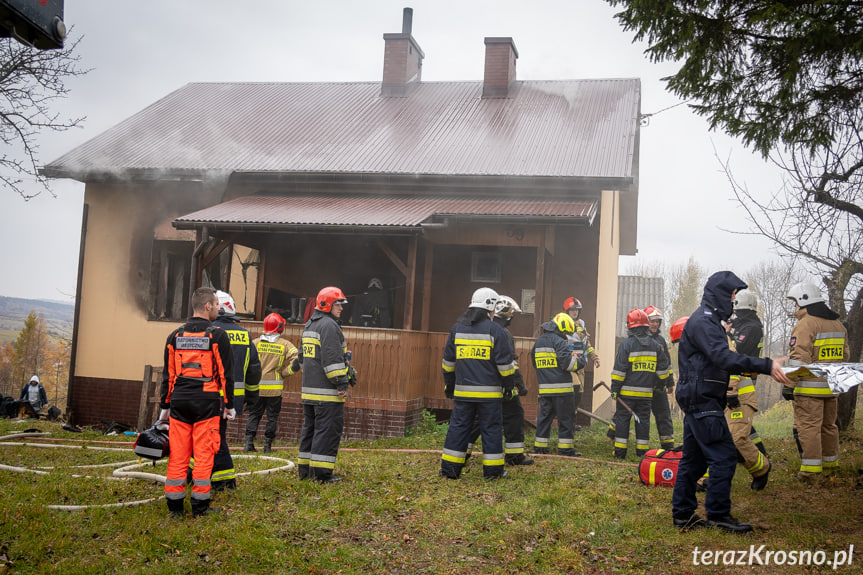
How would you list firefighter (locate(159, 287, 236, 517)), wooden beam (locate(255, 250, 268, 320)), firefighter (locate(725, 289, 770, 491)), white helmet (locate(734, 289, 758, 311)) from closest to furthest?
firefighter (locate(159, 287, 236, 517)) < firefighter (locate(725, 289, 770, 491)) < white helmet (locate(734, 289, 758, 311)) < wooden beam (locate(255, 250, 268, 320))

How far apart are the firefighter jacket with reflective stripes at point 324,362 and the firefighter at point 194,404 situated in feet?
4.89

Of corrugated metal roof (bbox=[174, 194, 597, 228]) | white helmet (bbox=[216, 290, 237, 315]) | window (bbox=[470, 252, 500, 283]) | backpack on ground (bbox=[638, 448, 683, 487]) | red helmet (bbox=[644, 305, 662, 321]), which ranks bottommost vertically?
backpack on ground (bbox=[638, 448, 683, 487])

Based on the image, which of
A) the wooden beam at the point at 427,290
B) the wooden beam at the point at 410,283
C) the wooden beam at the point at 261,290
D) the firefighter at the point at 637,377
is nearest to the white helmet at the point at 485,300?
the firefighter at the point at 637,377

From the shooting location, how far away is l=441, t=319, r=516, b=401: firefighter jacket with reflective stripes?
781 centimetres

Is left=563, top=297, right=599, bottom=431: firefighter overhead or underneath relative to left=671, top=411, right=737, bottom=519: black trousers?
overhead

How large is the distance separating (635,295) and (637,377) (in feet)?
77.4

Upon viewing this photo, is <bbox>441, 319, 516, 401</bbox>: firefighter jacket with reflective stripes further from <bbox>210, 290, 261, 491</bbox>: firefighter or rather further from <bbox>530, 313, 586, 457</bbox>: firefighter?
<bbox>210, 290, 261, 491</bbox>: firefighter

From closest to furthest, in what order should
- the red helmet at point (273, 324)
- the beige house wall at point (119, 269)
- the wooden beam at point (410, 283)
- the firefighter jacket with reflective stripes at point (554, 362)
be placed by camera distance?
the firefighter jacket with reflective stripes at point (554, 362), the red helmet at point (273, 324), the wooden beam at point (410, 283), the beige house wall at point (119, 269)

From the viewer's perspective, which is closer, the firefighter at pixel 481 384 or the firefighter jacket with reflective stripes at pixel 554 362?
the firefighter at pixel 481 384

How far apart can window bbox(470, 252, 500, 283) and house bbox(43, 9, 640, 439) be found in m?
0.05

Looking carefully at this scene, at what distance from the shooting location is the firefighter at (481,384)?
25.5 ft

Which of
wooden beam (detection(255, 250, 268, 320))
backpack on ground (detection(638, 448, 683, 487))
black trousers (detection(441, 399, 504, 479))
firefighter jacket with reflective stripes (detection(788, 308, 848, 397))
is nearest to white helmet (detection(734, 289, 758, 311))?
firefighter jacket with reflective stripes (detection(788, 308, 848, 397))

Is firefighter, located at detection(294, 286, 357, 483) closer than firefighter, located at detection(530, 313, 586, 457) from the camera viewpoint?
Yes

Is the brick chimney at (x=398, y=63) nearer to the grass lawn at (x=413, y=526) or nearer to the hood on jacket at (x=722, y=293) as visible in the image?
the grass lawn at (x=413, y=526)
